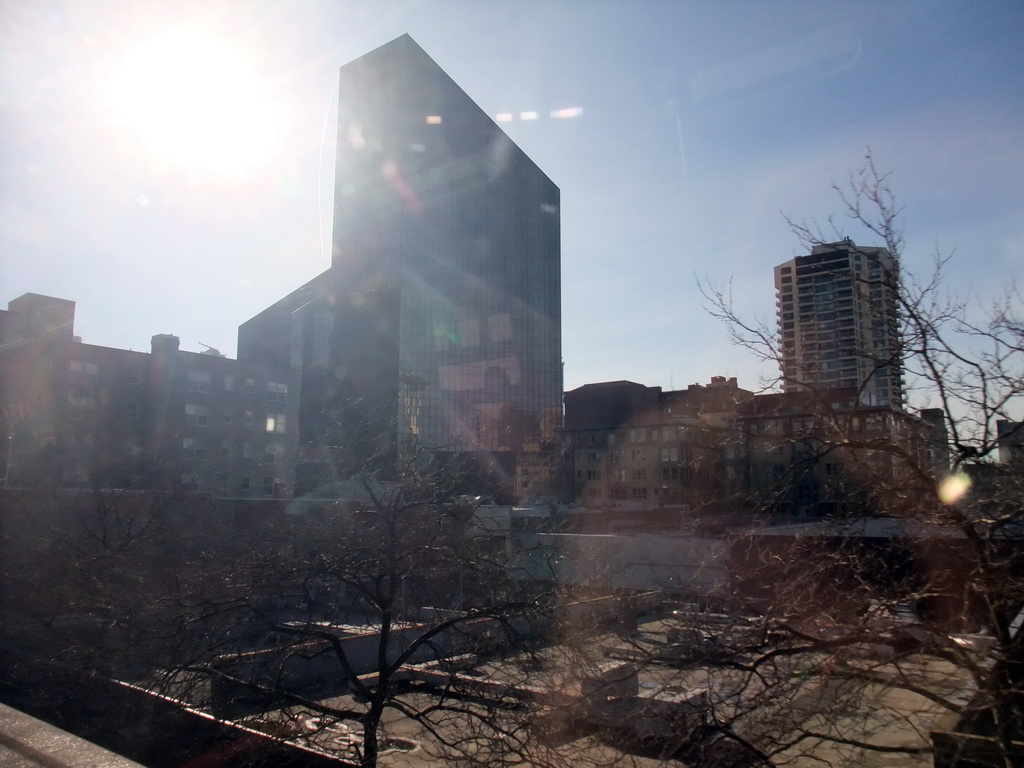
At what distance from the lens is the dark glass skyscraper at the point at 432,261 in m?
82.9

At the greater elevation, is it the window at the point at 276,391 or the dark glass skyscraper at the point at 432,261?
the dark glass skyscraper at the point at 432,261

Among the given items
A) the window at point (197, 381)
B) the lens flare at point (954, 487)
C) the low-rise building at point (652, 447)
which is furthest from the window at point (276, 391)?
the lens flare at point (954, 487)

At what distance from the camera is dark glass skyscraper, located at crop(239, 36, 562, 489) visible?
8288 cm

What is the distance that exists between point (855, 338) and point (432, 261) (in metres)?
82.5

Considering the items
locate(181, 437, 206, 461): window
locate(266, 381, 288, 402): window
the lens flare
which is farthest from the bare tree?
locate(266, 381, 288, 402): window

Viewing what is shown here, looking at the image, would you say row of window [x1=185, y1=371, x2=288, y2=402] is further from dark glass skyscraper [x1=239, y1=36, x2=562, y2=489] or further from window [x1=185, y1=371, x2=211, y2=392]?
dark glass skyscraper [x1=239, y1=36, x2=562, y2=489]

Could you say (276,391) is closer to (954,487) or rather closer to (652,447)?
(652,447)

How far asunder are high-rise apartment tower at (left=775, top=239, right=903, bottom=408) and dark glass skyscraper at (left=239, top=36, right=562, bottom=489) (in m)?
65.8

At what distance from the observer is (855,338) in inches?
222

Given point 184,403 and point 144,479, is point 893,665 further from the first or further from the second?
point 184,403

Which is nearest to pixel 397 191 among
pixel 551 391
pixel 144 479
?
pixel 551 391

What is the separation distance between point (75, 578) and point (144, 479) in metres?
12.7

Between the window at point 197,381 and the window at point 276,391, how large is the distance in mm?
3513

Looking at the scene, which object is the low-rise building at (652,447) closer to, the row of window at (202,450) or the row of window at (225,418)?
the row of window at (202,450)
